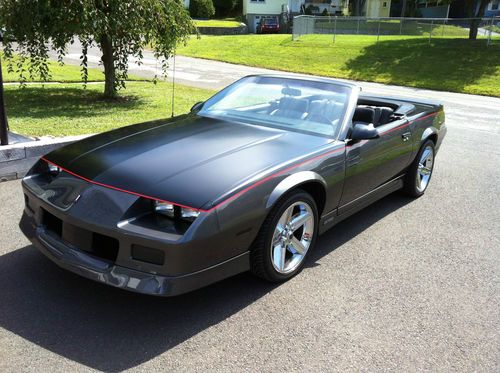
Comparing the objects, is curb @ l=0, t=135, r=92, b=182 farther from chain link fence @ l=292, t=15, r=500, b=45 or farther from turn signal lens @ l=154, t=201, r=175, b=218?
chain link fence @ l=292, t=15, r=500, b=45

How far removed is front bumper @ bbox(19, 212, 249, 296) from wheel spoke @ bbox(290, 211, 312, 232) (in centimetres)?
53

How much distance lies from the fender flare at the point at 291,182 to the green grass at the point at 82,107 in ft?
14.6

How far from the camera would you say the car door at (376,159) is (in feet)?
13.4

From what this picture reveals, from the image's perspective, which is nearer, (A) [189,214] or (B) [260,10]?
(A) [189,214]

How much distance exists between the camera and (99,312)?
311cm

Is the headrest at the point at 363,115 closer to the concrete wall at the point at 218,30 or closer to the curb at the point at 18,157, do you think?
the curb at the point at 18,157

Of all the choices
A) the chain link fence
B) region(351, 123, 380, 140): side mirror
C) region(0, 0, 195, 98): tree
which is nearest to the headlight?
region(351, 123, 380, 140): side mirror

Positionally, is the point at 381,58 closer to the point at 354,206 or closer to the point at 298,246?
the point at 354,206

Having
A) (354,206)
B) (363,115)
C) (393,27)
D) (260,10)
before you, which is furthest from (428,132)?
(260,10)

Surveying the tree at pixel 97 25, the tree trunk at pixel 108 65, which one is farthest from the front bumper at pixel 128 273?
the tree trunk at pixel 108 65

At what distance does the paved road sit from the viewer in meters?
2.76

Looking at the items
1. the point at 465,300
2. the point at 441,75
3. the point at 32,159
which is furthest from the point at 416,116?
the point at 441,75

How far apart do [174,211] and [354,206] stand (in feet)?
6.30

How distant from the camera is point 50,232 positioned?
3.21m
